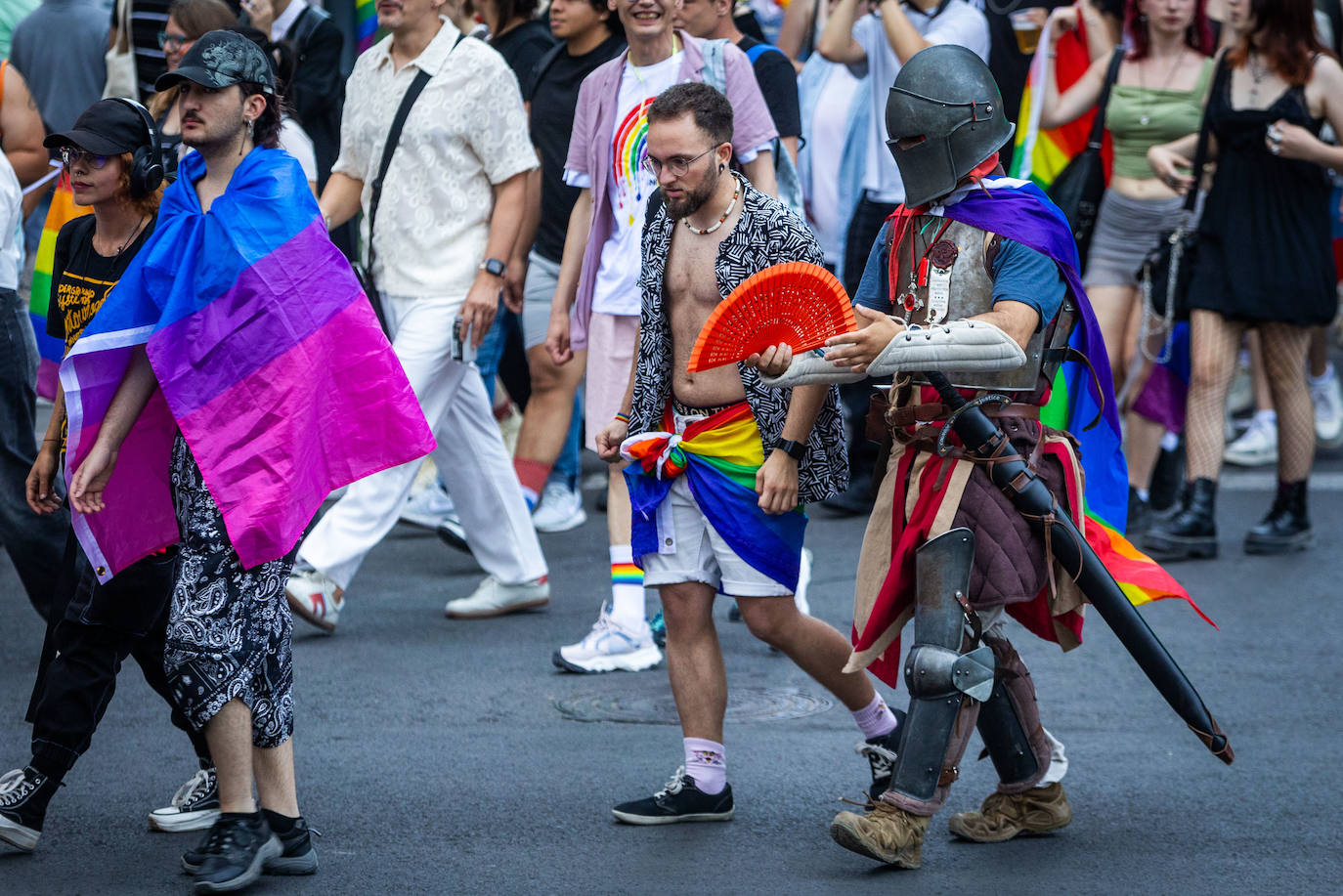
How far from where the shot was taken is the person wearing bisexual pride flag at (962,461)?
4.15 m

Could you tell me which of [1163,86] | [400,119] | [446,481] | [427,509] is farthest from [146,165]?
[1163,86]

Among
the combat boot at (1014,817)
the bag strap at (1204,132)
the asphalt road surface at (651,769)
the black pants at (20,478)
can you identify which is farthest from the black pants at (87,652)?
the bag strap at (1204,132)

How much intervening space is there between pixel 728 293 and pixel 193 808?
75.9 inches

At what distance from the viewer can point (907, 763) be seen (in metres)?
4.18

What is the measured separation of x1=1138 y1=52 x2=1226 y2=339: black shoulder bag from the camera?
7660 mm

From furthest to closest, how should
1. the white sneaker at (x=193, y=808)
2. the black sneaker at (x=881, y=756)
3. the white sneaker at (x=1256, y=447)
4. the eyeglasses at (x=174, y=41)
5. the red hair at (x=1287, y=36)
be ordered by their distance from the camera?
the white sneaker at (x=1256, y=447) < the red hair at (x=1287, y=36) < the eyeglasses at (x=174, y=41) < the black sneaker at (x=881, y=756) < the white sneaker at (x=193, y=808)

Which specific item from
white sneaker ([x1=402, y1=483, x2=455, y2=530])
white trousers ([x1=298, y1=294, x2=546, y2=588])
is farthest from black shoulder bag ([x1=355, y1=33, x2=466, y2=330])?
white sneaker ([x1=402, y1=483, x2=455, y2=530])

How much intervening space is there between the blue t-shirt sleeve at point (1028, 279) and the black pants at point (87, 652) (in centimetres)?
213

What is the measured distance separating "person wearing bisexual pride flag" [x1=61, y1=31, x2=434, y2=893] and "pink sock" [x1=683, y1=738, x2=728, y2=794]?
100 cm

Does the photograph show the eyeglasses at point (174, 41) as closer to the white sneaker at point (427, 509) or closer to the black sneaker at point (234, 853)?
the white sneaker at point (427, 509)

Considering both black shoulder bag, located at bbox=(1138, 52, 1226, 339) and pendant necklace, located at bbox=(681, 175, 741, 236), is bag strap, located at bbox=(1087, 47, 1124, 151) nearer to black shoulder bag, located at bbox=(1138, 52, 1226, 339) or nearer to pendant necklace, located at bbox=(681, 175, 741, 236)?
black shoulder bag, located at bbox=(1138, 52, 1226, 339)

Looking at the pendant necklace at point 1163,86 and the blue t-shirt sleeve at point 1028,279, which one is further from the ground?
the blue t-shirt sleeve at point 1028,279

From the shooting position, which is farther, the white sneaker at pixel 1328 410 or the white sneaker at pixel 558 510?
the white sneaker at pixel 1328 410

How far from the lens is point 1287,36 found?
7.44 meters
